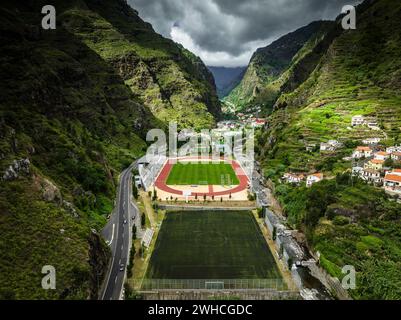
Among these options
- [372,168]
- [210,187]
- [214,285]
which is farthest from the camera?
[210,187]

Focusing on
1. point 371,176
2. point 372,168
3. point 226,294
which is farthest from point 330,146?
point 226,294

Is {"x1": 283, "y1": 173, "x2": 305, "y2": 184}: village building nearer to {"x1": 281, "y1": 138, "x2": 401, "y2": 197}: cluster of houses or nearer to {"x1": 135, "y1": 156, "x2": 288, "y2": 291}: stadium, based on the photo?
{"x1": 281, "y1": 138, "x2": 401, "y2": 197}: cluster of houses

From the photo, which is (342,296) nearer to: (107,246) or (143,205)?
(107,246)

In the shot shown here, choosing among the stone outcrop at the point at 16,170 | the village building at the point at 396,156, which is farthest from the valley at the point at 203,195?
the village building at the point at 396,156

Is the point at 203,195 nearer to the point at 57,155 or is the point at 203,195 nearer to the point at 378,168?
the point at 57,155

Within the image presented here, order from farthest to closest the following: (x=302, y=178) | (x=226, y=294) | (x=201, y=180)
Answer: (x=201, y=180), (x=302, y=178), (x=226, y=294)

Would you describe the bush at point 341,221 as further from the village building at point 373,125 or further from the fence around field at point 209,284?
the village building at point 373,125

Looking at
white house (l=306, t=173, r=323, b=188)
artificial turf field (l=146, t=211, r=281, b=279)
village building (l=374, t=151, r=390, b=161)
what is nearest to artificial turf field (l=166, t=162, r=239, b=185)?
white house (l=306, t=173, r=323, b=188)

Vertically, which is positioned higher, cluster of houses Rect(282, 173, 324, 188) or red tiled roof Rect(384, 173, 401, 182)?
red tiled roof Rect(384, 173, 401, 182)
